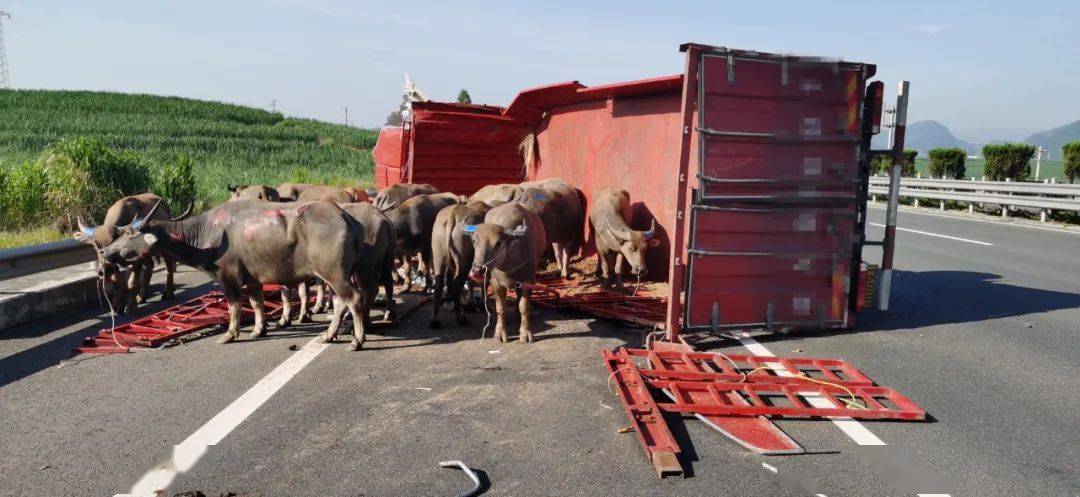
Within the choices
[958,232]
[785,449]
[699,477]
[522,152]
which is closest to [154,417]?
[699,477]

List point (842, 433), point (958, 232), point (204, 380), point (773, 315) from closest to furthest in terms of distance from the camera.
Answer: point (842, 433) → point (204, 380) → point (773, 315) → point (958, 232)

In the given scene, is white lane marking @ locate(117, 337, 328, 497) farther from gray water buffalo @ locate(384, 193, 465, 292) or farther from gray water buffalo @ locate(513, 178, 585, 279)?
gray water buffalo @ locate(513, 178, 585, 279)

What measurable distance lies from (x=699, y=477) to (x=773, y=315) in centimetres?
366

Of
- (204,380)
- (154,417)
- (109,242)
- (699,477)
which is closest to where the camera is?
(699,477)

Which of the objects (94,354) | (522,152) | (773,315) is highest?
(522,152)

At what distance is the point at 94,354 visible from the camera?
22.7 ft

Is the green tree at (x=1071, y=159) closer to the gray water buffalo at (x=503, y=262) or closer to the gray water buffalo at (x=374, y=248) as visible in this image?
the gray water buffalo at (x=503, y=262)

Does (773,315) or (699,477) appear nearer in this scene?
(699,477)

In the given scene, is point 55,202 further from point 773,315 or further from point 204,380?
point 773,315

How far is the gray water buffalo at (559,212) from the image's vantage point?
10898 mm

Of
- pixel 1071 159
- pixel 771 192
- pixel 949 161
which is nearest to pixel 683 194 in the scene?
pixel 771 192

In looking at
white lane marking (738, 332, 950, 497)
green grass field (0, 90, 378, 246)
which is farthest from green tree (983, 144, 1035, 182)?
green grass field (0, 90, 378, 246)

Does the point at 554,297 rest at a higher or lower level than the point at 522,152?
lower

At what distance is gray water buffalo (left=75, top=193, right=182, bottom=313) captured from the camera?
8273 millimetres
